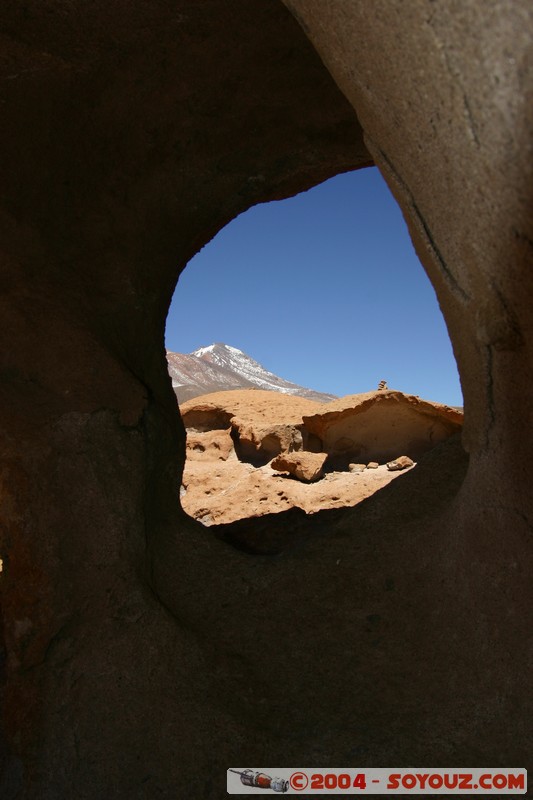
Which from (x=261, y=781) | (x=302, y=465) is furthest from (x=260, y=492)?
(x=261, y=781)

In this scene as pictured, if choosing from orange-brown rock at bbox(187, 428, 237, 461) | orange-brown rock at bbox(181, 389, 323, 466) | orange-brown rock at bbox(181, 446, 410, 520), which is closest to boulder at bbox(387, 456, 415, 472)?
orange-brown rock at bbox(181, 446, 410, 520)

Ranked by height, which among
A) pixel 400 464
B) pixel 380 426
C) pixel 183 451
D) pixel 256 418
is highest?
pixel 256 418

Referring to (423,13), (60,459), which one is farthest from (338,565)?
(423,13)

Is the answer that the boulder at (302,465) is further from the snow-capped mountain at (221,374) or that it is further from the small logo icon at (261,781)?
the snow-capped mountain at (221,374)

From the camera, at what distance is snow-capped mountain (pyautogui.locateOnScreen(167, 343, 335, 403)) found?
1263 inches

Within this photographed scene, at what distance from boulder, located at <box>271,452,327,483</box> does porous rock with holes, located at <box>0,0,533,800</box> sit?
10.2ft

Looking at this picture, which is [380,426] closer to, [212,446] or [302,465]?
[302,465]

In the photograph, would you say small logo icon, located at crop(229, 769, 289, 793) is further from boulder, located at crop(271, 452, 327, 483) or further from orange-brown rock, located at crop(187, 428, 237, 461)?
orange-brown rock, located at crop(187, 428, 237, 461)

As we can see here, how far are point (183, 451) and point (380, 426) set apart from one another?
4.43m

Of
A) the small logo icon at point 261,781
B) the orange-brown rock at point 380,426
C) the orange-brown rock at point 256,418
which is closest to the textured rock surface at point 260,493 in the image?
the orange-brown rock at point 256,418

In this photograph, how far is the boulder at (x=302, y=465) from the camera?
18.5ft

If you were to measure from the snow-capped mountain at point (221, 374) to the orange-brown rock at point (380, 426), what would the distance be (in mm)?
19761

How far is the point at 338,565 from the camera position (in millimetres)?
2170

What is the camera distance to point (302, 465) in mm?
5695
